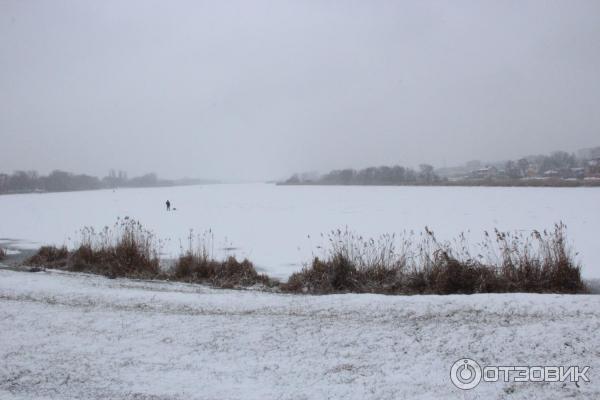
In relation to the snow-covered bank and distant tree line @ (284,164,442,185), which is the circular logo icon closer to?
the snow-covered bank

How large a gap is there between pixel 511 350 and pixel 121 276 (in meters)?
7.56

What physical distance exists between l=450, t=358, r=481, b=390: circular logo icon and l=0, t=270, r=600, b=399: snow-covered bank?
0.21 ft

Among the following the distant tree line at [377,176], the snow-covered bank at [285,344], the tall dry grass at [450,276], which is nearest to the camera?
the snow-covered bank at [285,344]

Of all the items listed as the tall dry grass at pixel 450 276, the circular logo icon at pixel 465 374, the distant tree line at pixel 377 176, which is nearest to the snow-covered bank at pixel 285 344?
the circular logo icon at pixel 465 374

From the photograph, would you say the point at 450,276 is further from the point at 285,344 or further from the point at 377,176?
the point at 377,176

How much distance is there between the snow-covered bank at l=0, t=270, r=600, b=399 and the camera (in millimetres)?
3316

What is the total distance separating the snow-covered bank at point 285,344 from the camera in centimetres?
332

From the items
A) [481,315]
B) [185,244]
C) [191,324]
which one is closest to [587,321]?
[481,315]

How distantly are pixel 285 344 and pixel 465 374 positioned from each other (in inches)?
70.5

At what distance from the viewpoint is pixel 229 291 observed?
6.64m

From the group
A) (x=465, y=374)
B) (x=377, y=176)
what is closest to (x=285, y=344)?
(x=465, y=374)

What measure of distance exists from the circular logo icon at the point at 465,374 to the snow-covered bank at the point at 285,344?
2.5 inches

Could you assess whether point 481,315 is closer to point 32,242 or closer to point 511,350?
point 511,350

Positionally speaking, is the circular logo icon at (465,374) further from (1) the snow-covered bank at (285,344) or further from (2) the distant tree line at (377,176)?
(2) the distant tree line at (377,176)
